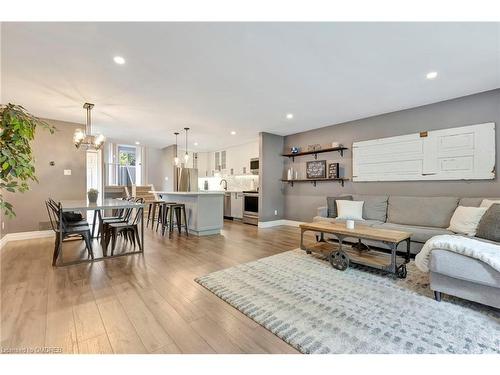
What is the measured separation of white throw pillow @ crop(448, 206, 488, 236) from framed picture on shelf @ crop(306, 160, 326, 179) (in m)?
2.64

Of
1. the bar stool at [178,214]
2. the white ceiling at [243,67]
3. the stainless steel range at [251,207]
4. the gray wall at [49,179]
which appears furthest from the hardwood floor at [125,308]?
the stainless steel range at [251,207]

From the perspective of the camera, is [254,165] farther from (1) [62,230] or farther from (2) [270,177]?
(1) [62,230]

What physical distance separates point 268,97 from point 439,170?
10.4 ft

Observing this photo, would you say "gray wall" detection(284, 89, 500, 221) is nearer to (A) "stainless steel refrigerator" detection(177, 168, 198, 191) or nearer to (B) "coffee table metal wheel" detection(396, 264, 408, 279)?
(B) "coffee table metal wheel" detection(396, 264, 408, 279)

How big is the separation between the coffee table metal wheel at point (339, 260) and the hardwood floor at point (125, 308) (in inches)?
41.7

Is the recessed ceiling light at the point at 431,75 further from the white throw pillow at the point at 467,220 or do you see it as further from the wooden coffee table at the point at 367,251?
the wooden coffee table at the point at 367,251

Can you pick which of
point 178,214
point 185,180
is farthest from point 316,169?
point 185,180

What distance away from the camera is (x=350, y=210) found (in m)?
4.28

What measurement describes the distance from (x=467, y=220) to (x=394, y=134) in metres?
2.02

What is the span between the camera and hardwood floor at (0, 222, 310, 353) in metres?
1.54

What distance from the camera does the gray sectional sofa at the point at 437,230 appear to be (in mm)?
1893
